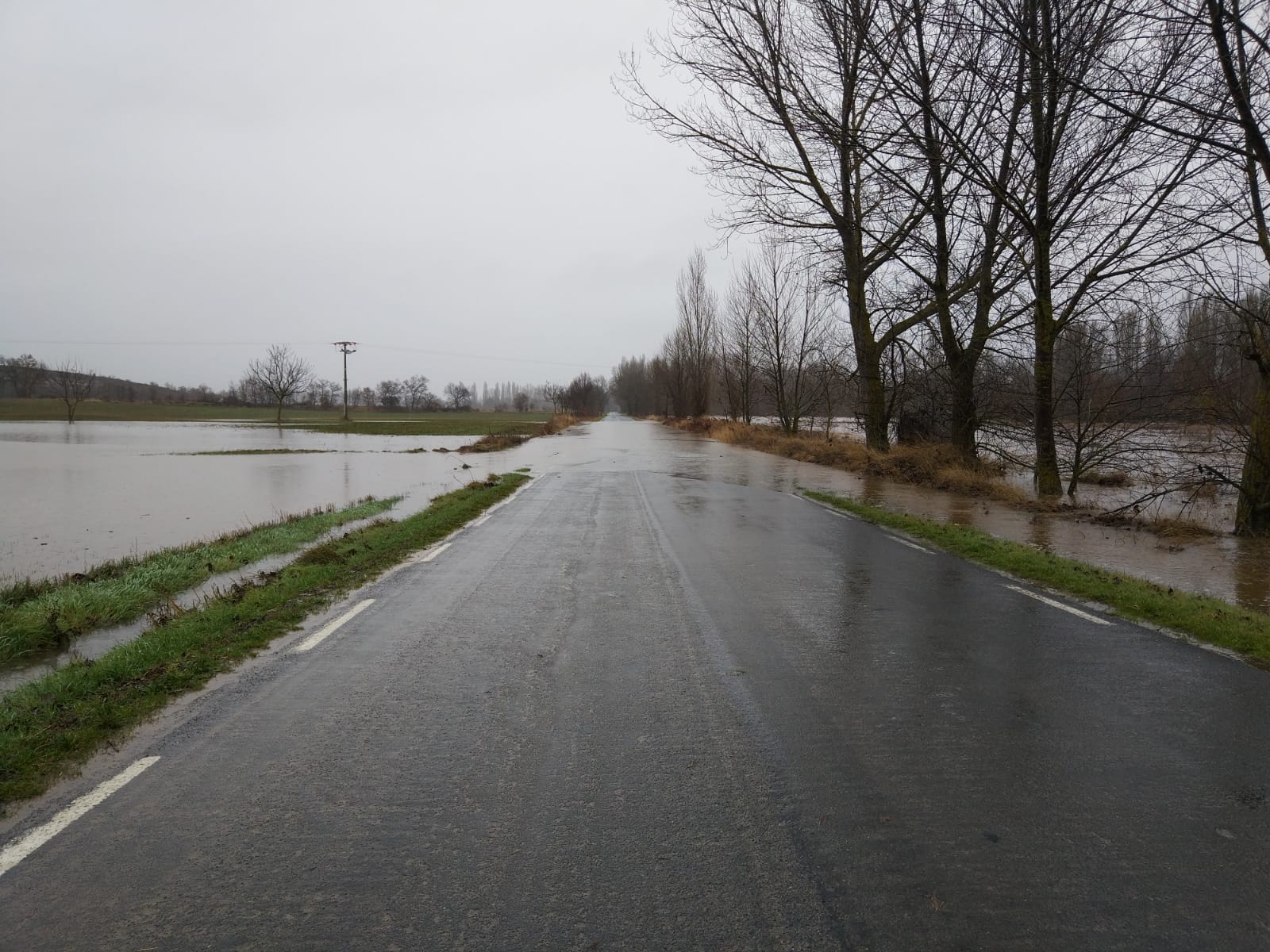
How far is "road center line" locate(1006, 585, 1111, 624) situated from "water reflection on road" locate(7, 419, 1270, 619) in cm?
187

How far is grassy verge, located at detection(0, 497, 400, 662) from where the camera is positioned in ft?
21.1

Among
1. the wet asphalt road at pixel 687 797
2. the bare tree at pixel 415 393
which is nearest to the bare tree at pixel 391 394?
the bare tree at pixel 415 393

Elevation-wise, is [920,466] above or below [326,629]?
above

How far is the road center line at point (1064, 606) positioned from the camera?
256 inches

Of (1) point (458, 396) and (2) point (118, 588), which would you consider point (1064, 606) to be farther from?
(1) point (458, 396)

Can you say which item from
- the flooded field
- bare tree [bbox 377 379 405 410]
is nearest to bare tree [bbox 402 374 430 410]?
bare tree [bbox 377 379 405 410]

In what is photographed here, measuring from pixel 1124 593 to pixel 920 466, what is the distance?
11.8 meters

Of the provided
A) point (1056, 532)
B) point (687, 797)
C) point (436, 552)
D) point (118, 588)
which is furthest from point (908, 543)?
point (118, 588)

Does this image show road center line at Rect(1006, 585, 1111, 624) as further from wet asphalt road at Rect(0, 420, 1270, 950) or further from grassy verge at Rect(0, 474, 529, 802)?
grassy verge at Rect(0, 474, 529, 802)

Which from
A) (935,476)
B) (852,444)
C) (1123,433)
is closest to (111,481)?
(935,476)

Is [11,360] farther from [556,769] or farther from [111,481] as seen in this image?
[556,769]

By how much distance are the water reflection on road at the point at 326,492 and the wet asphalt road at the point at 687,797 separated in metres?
4.60

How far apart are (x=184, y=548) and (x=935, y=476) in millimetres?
15152

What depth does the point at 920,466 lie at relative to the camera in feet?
61.7
